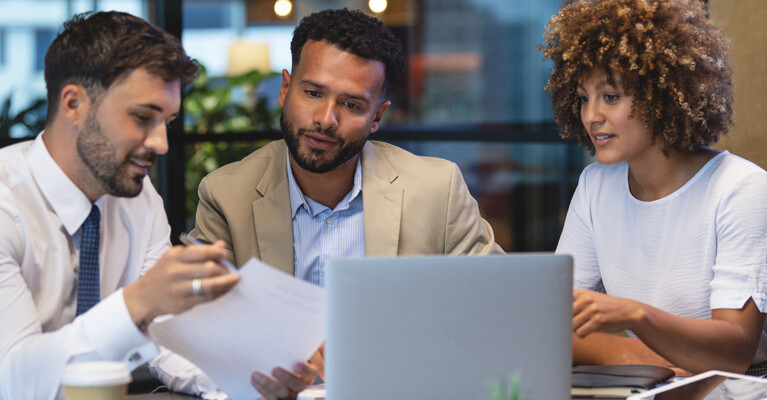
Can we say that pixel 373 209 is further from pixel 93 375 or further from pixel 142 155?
pixel 93 375

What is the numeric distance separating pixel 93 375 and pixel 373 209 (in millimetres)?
1173

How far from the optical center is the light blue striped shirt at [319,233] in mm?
2305

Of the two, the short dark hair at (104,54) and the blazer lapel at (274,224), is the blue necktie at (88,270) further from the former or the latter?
the blazer lapel at (274,224)

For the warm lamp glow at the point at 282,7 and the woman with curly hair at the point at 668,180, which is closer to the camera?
the woman with curly hair at the point at 668,180

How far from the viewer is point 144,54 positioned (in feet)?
5.45

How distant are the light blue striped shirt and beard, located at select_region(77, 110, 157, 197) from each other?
670 mm

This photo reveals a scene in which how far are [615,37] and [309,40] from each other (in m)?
0.82

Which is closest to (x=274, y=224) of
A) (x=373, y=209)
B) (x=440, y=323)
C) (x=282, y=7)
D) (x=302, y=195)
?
(x=302, y=195)

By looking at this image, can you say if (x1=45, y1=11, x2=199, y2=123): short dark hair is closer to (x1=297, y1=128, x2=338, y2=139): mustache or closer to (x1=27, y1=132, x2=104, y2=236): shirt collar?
(x1=27, y1=132, x2=104, y2=236): shirt collar

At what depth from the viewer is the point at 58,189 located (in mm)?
1682

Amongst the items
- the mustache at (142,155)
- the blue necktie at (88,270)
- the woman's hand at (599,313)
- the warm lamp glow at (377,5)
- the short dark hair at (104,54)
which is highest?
the warm lamp glow at (377,5)

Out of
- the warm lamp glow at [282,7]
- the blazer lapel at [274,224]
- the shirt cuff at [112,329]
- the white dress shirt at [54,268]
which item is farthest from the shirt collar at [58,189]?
the warm lamp glow at [282,7]

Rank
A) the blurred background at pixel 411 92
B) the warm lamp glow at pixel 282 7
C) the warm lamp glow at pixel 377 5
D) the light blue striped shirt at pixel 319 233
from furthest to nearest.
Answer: the warm lamp glow at pixel 377 5
the warm lamp glow at pixel 282 7
the blurred background at pixel 411 92
the light blue striped shirt at pixel 319 233

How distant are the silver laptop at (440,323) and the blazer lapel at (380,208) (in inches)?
37.6
